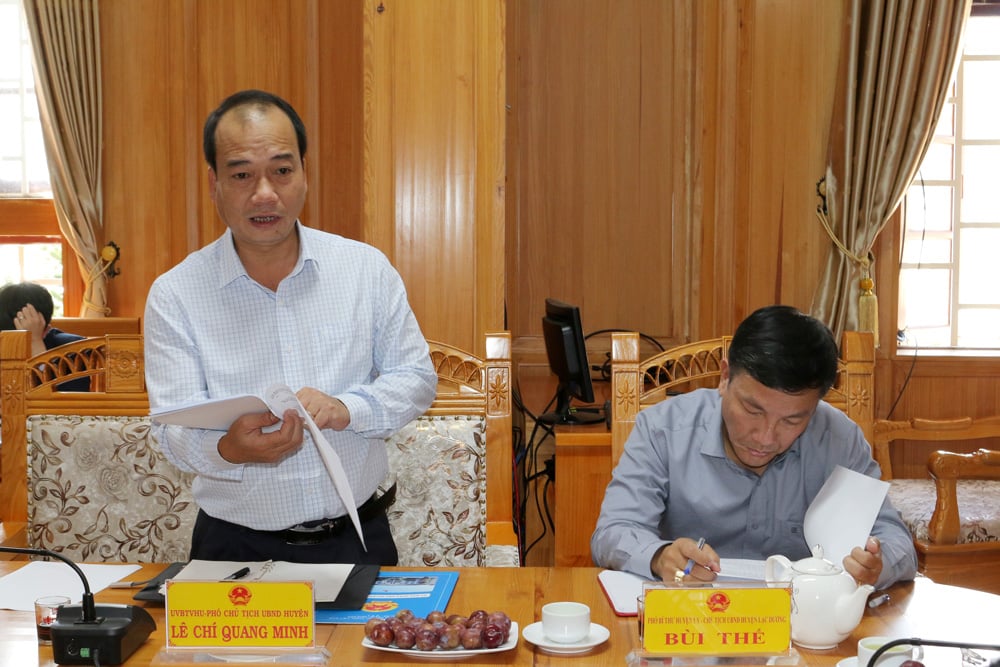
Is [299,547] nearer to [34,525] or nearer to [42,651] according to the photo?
[42,651]

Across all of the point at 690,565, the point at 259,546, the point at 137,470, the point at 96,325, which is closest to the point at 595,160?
the point at 96,325

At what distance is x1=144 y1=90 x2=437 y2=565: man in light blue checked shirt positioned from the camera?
173 cm

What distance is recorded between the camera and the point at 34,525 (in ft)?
7.15

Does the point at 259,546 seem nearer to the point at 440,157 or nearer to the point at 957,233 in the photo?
the point at 440,157

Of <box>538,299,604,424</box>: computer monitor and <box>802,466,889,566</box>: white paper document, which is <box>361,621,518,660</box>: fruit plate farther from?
<box>538,299,604,424</box>: computer monitor

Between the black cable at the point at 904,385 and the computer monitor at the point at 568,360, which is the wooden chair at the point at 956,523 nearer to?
the black cable at the point at 904,385

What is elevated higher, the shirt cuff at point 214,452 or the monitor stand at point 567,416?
the shirt cuff at point 214,452

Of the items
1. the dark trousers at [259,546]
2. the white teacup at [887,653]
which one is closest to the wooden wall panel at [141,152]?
the dark trousers at [259,546]

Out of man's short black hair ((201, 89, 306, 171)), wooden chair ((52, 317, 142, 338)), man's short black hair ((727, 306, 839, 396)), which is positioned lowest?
wooden chair ((52, 317, 142, 338))

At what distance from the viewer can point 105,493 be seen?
2.22m

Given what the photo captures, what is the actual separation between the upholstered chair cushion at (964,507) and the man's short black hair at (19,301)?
328 cm

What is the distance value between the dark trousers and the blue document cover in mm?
188

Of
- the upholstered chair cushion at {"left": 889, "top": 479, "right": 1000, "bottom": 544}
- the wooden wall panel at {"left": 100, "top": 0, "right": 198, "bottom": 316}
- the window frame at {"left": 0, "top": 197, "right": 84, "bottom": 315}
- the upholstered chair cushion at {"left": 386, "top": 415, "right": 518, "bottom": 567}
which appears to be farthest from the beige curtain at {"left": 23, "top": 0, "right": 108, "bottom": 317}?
the upholstered chair cushion at {"left": 889, "top": 479, "right": 1000, "bottom": 544}

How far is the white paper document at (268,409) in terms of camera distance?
1.37 m
